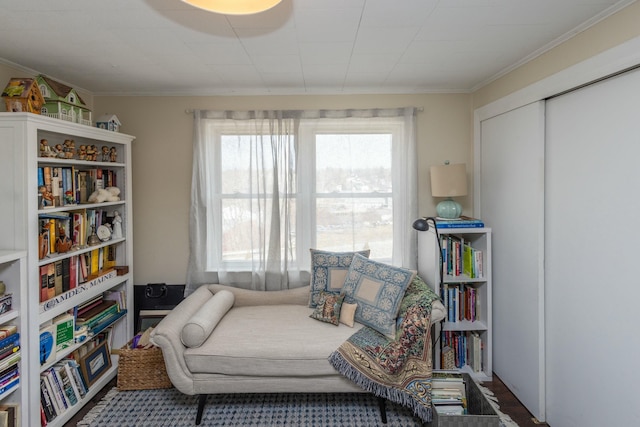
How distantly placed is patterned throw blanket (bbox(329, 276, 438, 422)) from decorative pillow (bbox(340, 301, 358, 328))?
0.27 metres

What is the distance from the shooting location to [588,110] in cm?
211

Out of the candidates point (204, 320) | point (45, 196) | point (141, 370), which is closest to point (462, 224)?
point (204, 320)

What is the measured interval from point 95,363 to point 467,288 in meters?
3.01

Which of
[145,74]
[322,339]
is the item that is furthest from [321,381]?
[145,74]

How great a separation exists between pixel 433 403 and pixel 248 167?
7.69 feet

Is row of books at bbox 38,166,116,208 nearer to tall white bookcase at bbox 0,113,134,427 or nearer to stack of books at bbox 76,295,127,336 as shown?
tall white bookcase at bbox 0,113,134,427

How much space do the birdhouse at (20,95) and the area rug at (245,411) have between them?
6.73ft

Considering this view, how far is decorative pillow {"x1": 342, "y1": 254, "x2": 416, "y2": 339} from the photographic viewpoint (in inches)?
106

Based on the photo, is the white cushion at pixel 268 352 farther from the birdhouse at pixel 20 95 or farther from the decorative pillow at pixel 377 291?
the birdhouse at pixel 20 95

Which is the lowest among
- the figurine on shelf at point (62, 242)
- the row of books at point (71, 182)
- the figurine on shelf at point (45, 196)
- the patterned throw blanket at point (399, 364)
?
the patterned throw blanket at point (399, 364)

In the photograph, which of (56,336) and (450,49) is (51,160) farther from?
(450,49)

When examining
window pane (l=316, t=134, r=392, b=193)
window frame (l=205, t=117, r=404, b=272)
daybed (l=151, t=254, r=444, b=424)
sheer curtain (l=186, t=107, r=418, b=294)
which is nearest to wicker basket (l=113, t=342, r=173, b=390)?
daybed (l=151, t=254, r=444, b=424)

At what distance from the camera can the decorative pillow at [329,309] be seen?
286cm

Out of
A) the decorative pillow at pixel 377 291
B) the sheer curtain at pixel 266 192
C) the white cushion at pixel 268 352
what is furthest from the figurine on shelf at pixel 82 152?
the decorative pillow at pixel 377 291
